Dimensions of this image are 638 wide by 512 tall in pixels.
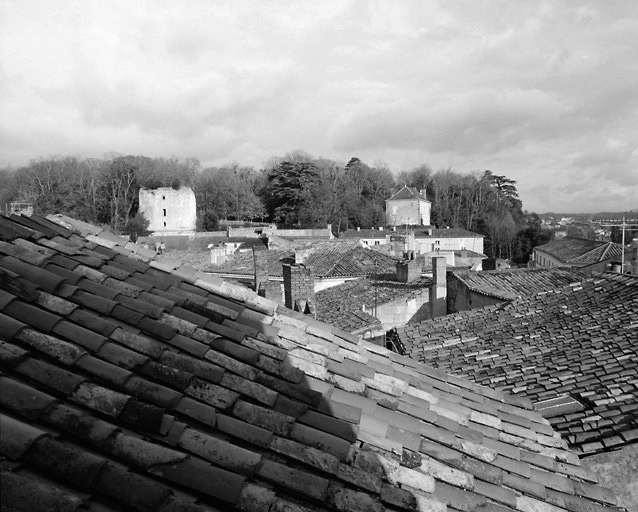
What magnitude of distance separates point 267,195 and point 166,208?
557 inches

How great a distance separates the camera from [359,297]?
56.3 feet

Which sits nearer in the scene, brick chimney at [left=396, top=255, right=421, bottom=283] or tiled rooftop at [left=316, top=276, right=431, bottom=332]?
tiled rooftop at [left=316, top=276, right=431, bottom=332]

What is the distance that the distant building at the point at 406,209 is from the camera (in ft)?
224

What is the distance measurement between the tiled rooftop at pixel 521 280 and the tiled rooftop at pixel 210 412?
11179 mm

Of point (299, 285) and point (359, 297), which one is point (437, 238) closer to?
point (359, 297)

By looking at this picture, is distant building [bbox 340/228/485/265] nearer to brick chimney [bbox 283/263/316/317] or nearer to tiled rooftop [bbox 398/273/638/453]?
brick chimney [bbox 283/263/316/317]

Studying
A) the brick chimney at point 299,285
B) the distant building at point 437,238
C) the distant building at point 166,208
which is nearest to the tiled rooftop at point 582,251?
the distant building at point 437,238

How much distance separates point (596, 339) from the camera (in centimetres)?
737

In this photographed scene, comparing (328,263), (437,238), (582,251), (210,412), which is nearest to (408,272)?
(328,263)

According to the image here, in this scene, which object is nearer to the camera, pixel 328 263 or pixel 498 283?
pixel 498 283

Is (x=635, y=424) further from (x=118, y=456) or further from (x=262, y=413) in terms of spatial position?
(x=118, y=456)

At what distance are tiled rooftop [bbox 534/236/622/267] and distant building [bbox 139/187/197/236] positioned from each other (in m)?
40.8

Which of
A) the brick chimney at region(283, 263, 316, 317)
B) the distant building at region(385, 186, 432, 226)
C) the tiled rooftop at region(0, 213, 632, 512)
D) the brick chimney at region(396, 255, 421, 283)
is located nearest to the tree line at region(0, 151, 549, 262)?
the distant building at region(385, 186, 432, 226)

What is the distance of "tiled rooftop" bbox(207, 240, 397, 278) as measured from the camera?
23359 mm
